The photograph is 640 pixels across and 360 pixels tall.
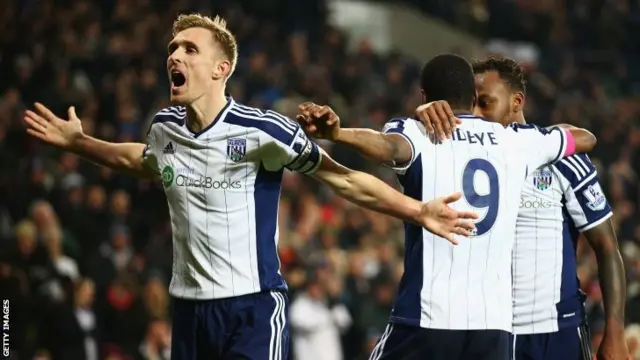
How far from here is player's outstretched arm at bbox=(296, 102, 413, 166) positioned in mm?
5039

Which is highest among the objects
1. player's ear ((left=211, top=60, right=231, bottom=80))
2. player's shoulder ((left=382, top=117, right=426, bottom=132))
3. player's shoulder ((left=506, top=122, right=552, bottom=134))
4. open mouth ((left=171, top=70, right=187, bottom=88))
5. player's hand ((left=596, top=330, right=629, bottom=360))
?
player's ear ((left=211, top=60, right=231, bottom=80))

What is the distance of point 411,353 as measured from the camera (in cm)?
540

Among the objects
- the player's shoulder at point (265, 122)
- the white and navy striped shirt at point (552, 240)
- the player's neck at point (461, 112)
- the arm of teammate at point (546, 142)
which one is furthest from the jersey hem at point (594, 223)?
the player's shoulder at point (265, 122)

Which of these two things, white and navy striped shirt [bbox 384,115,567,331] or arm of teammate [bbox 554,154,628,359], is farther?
arm of teammate [bbox 554,154,628,359]

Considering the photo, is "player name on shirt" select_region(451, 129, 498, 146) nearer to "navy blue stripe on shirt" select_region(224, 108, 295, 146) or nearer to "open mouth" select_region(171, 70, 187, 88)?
"navy blue stripe on shirt" select_region(224, 108, 295, 146)

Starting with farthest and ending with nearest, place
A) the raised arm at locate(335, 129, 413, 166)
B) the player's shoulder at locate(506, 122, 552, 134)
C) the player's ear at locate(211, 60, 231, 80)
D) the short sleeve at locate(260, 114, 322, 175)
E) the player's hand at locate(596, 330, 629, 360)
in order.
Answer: the player's hand at locate(596, 330, 629, 360), the player's shoulder at locate(506, 122, 552, 134), the player's ear at locate(211, 60, 231, 80), the short sleeve at locate(260, 114, 322, 175), the raised arm at locate(335, 129, 413, 166)

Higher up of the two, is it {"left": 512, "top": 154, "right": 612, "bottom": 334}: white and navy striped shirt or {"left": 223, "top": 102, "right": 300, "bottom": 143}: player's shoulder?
{"left": 223, "top": 102, "right": 300, "bottom": 143}: player's shoulder

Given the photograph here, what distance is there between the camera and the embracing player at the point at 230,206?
5293 mm

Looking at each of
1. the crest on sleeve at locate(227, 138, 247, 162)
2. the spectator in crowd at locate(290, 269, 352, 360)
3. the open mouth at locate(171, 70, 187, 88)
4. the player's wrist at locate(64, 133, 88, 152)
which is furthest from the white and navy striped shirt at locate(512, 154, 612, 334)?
the spectator in crowd at locate(290, 269, 352, 360)

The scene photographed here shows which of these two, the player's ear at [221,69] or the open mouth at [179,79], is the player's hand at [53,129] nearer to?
the open mouth at [179,79]

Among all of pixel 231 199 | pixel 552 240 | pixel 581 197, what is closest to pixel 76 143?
pixel 231 199

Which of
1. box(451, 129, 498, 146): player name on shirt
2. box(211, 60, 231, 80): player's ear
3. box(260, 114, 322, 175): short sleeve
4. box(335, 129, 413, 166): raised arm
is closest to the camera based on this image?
box(335, 129, 413, 166): raised arm

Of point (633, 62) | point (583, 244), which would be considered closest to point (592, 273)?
point (583, 244)

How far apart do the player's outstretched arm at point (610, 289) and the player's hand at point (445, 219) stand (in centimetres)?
127
